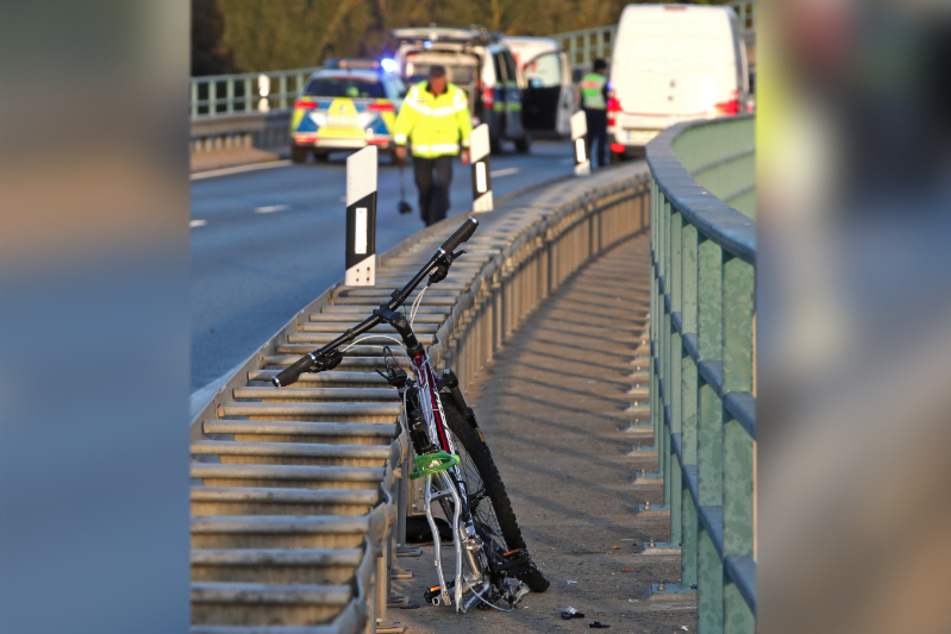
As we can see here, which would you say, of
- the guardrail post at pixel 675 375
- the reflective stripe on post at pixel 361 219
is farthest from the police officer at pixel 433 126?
the guardrail post at pixel 675 375

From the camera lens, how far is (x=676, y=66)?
26906mm

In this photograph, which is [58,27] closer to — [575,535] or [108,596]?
[108,596]

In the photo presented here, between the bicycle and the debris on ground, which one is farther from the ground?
the bicycle

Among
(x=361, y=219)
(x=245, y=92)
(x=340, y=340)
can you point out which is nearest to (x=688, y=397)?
(x=340, y=340)

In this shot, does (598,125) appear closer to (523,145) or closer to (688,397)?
(523,145)

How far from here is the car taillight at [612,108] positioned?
92.1 feet

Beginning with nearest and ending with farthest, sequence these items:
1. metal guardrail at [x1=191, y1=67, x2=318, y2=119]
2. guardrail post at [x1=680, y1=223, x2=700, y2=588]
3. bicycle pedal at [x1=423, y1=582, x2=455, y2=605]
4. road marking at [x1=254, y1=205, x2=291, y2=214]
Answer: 1. guardrail post at [x1=680, y1=223, x2=700, y2=588]
2. bicycle pedal at [x1=423, y1=582, x2=455, y2=605]
3. road marking at [x1=254, y1=205, x2=291, y2=214]
4. metal guardrail at [x1=191, y1=67, x2=318, y2=119]

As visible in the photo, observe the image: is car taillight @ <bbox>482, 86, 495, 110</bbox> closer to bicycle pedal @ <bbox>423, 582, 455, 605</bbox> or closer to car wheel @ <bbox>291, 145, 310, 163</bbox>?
Answer: car wheel @ <bbox>291, 145, 310, 163</bbox>

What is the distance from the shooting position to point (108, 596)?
2035 mm

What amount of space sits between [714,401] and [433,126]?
11.9 metres

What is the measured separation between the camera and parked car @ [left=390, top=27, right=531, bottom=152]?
33406 mm

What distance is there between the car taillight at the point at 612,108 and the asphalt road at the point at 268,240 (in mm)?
1585

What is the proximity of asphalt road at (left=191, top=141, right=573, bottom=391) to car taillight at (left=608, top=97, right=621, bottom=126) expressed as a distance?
1.59 meters

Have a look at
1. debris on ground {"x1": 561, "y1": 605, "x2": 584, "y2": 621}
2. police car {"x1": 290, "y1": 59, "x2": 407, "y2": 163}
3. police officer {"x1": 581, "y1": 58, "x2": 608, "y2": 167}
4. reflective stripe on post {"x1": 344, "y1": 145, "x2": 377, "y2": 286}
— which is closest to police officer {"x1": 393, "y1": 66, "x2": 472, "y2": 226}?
reflective stripe on post {"x1": 344, "y1": 145, "x2": 377, "y2": 286}
